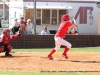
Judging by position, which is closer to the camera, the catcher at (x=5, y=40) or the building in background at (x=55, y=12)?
the catcher at (x=5, y=40)

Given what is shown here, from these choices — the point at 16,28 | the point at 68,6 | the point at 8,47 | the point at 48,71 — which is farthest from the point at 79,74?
the point at 68,6

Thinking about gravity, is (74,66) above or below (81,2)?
below

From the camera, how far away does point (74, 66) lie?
12.0 m

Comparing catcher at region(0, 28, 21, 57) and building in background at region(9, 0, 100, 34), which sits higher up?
building in background at region(9, 0, 100, 34)

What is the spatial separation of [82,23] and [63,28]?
75.6 feet

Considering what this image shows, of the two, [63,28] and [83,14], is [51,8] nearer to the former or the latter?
[83,14]

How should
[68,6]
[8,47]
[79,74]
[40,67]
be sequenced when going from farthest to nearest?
[68,6], [8,47], [40,67], [79,74]

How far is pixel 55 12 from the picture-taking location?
37344mm

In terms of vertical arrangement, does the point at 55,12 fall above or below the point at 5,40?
above

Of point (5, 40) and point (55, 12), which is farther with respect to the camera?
point (55, 12)

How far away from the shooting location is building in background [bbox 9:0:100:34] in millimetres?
35250

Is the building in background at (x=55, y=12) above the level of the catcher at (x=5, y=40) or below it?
above

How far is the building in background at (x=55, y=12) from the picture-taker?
35.2m

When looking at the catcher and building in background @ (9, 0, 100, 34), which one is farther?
building in background @ (9, 0, 100, 34)
